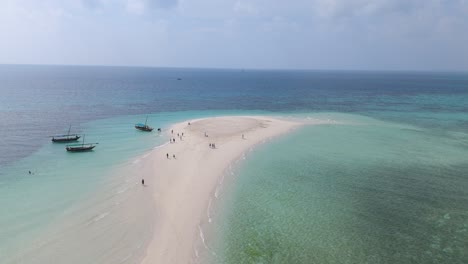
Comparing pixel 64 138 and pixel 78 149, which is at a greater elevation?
pixel 64 138

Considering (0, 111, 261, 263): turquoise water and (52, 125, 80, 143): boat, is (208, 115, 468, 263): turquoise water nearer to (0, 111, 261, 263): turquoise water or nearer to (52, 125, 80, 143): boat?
(0, 111, 261, 263): turquoise water

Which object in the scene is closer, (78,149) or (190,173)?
(190,173)

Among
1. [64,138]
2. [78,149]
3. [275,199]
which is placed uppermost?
[64,138]

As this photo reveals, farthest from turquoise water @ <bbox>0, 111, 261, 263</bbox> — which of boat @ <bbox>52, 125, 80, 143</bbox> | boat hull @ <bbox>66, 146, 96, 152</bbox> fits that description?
boat @ <bbox>52, 125, 80, 143</bbox>

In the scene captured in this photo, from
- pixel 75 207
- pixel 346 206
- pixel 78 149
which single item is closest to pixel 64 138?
pixel 78 149

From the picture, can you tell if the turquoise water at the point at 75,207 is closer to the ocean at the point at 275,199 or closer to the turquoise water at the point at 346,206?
the ocean at the point at 275,199

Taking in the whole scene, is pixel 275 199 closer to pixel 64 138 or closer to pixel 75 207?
pixel 75 207
